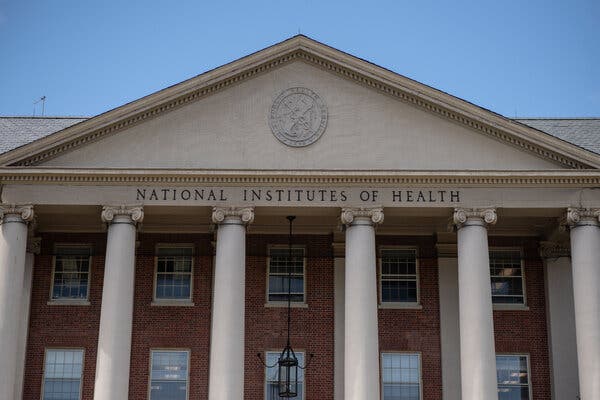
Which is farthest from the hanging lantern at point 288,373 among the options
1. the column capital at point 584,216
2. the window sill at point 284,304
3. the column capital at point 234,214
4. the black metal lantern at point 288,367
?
the column capital at point 584,216

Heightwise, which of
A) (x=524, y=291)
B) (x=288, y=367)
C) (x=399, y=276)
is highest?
(x=399, y=276)

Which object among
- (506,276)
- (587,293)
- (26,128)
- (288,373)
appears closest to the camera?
(587,293)

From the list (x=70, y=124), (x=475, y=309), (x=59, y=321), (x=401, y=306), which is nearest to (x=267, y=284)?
(x=401, y=306)

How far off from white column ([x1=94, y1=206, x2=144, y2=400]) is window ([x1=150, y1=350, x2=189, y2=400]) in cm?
433

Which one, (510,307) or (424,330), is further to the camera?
(510,307)

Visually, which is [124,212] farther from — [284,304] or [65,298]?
[284,304]

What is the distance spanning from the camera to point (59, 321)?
38.2 metres

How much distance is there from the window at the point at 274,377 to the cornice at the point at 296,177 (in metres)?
7.01

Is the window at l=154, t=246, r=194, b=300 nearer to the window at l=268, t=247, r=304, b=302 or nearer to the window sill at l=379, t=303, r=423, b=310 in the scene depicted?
the window at l=268, t=247, r=304, b=302

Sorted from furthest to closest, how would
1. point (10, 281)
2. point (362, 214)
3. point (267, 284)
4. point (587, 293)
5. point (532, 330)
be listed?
point (267, 284)
point (532, 330)
point (362, 214)
point (10, 281)
point (587, 293)

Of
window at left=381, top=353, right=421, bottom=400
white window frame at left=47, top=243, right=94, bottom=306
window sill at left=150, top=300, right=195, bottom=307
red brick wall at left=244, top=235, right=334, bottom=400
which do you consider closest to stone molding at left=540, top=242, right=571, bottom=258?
window at left=381, top=353, right=421, bottom=400

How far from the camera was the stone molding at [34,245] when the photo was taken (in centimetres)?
3809

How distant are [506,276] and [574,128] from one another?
8.30 metres

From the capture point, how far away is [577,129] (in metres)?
43.2
